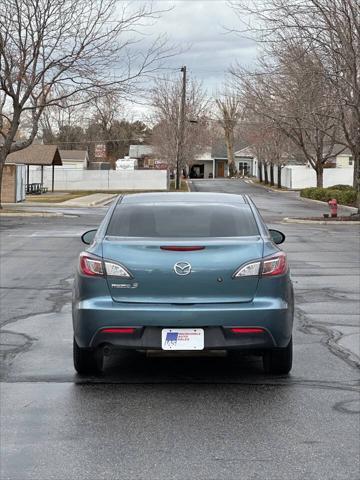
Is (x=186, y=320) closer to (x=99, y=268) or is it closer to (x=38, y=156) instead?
(x=99, y=268)

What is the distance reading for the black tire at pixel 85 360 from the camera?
264 inches

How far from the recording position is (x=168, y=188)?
220ft

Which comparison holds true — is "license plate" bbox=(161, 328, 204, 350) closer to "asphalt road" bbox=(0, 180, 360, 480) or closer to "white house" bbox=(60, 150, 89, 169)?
"asphalt road" bbox=(0, 180, 360, 480)

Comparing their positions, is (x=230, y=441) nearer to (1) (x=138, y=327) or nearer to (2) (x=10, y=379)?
(1) (x=138, y=327)

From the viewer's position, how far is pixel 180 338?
6.21 meters

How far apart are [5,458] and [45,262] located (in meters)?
11.4

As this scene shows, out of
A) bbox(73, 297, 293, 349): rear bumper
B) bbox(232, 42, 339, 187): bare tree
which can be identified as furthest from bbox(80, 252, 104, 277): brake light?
bbox(232, 42, 339, 187): bare tree

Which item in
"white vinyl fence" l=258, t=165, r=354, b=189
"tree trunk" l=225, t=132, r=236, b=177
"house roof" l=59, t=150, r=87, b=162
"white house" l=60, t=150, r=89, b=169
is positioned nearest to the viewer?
"white vinyl fence" l=258, t=165, r=354, b=189

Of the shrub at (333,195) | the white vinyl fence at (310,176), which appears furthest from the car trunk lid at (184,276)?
the white vinyl fence at (310,176)

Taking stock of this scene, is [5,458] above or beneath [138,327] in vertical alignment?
beneath

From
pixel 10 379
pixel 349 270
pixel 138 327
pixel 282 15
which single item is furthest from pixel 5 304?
pixel 282 15

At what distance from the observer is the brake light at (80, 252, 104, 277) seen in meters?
6.37

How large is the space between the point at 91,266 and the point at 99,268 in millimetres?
83

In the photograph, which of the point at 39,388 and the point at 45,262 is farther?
the point at 45,262
